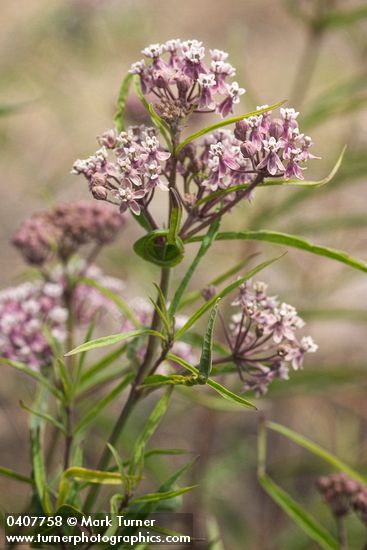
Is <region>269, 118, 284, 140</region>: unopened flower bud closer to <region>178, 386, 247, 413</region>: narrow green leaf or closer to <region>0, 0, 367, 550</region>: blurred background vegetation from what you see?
<region>0, 0, 367, 550</region>: blurred background vegetation

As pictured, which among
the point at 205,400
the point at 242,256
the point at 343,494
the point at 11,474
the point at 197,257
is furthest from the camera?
the point at 242,256

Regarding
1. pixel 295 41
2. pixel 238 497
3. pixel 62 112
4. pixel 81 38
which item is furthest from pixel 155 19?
pixel 238 497

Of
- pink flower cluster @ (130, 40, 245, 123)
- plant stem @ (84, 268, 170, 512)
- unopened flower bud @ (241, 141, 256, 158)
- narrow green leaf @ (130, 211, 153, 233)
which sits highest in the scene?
pink flower cluster @ (130, 40, 245, 123)

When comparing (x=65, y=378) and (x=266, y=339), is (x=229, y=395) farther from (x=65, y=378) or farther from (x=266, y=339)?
(x=65, y=378)

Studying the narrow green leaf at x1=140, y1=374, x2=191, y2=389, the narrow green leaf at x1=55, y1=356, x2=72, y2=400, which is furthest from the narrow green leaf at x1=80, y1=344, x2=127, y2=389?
the narrow green leaf at x1=140, y1=374, x2=191, y2=389

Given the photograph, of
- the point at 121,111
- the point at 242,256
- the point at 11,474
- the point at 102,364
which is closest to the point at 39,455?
the point at 11,474

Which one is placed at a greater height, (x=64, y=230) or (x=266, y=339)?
(x=64, y=230)

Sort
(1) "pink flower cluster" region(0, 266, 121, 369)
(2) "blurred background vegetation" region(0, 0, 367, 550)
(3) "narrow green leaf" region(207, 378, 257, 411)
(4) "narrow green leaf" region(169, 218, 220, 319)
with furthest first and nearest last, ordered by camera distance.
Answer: (2) "blurred background vegetation" region(0, 0, 367, 550) < (1) "pink flower cluster" region(0, 266, 121, 369) < (4) "narrow green leaf" region(169, 218, 220, 319) < (3) "narrow green leaf" region(207, 378, 257, 411)
